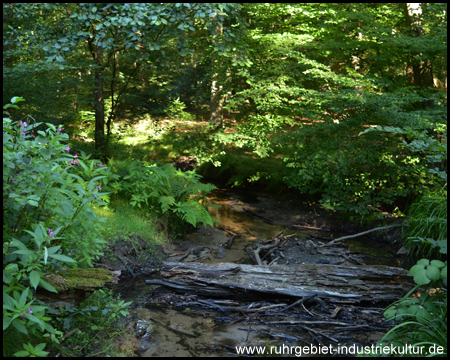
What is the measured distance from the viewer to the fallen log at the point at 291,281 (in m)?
4.99

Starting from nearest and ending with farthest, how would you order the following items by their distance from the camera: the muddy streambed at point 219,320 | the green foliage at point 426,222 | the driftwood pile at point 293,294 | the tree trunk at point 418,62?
1. the muddy streambed at point 219,320
2. the driftwood pile at point 293,294
3. the green foliage at point 426,222
4. the tree trunk at point 418,62

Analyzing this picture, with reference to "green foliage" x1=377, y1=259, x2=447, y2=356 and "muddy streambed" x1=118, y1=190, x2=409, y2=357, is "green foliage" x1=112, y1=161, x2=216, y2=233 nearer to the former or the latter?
"muddy streambed" x1=118, y1=190, x2=409, y2=357

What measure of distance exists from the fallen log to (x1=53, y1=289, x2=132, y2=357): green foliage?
3.75 feet

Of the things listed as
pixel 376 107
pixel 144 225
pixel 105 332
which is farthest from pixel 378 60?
pixel 105 332

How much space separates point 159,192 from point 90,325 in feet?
14.0

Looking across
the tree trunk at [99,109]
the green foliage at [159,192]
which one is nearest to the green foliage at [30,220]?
the green foliage at [159,192]

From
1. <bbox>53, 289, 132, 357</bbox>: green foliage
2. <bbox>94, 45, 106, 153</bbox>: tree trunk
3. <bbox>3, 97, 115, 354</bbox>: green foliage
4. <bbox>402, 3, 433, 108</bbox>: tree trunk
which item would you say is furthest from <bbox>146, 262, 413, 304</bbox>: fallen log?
<bbox>402, 3, 433, 108</bbox>: tree trunk

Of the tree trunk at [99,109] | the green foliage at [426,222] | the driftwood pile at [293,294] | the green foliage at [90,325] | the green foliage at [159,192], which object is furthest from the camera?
the tree trunk at [99,109]

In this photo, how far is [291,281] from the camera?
5.16m

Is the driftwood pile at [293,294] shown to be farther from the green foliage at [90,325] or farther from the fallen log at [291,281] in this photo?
the green foliage at [90,325]

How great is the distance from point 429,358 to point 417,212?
5751 mm

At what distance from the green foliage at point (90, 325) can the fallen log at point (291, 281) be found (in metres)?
1.14

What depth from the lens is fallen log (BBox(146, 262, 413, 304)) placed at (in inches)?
197

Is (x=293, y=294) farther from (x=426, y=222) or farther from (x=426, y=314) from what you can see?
(x=426, y=222)
